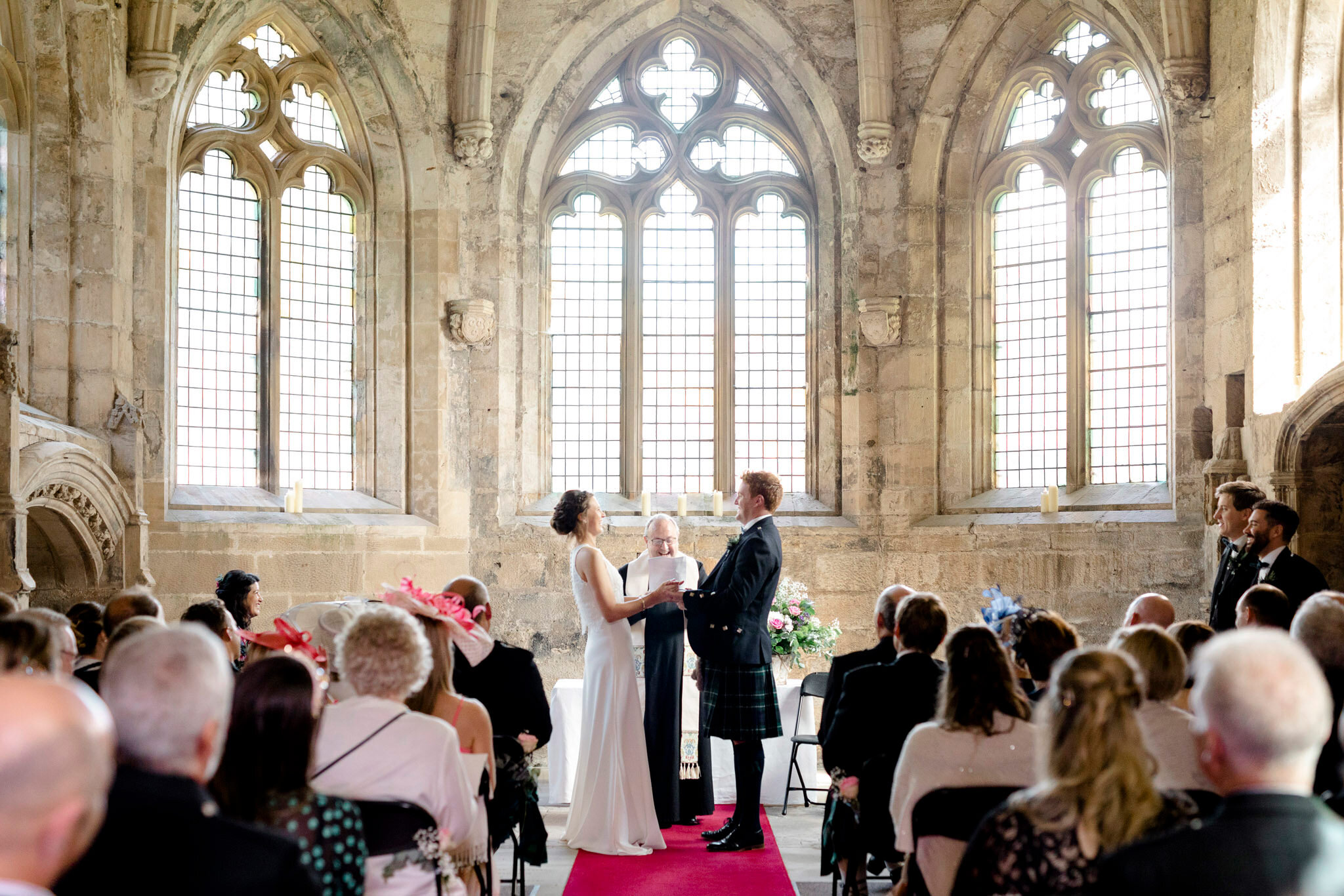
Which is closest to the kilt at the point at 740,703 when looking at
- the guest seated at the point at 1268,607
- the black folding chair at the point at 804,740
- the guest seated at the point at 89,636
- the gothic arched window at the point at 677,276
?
the black folding chair at the point at 804,740

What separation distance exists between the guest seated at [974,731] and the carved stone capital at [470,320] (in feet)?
25.4

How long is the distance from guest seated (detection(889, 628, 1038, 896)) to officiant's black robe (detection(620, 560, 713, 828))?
10.9ft

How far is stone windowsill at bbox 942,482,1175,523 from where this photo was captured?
10055mm

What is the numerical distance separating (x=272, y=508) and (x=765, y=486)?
512cm

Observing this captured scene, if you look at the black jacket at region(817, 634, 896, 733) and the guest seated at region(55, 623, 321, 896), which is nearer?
the guest seated at region(55, 623, 321, 896)

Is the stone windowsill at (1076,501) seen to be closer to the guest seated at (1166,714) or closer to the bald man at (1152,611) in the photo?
the bald man at (1152,611)

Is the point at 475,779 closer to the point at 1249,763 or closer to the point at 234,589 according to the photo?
the point at 1249,763

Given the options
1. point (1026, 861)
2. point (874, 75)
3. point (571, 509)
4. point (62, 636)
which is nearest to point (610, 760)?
point (571, 509)

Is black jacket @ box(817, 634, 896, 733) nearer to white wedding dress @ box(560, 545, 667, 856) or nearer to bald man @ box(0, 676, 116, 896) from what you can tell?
white wedding dress @ box(560, 545, 667, 856)

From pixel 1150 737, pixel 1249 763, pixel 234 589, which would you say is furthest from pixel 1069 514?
pixel 1249 763

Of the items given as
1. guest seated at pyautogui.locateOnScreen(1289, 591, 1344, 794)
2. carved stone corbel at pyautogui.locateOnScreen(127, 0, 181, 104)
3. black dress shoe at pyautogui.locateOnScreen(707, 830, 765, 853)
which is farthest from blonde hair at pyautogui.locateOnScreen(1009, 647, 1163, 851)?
carved stone corbel at pyautogui.locateOnScreen(127, 0, 181, 104)

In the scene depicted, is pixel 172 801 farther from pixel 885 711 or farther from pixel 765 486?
pixel 765 486

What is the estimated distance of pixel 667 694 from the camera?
6.81m

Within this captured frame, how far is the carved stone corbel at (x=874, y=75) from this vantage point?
10766 millimetres
